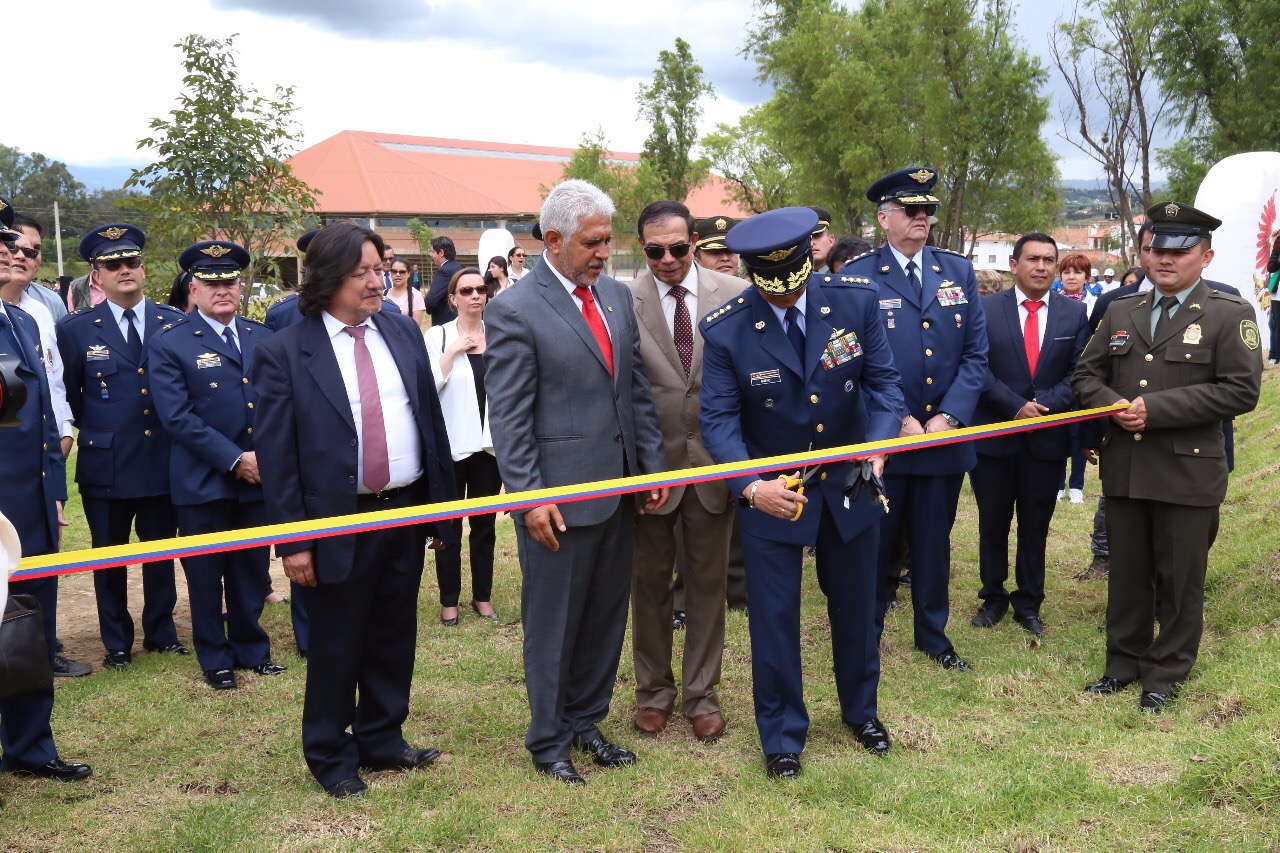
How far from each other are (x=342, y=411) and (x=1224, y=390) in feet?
11.8

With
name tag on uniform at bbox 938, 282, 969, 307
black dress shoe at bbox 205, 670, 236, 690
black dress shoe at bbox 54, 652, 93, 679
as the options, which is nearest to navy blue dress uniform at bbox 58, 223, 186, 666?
black dress shoe at bbox 54, 652, 93, 679

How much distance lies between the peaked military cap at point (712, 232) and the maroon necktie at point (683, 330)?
1.13 meters

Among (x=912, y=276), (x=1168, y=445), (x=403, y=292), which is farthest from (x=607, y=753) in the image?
(x=403, y=292)

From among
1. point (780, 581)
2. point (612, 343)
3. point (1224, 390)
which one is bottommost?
point (780, 581)

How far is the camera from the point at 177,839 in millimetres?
3564

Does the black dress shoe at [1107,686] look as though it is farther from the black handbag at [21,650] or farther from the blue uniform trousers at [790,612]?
the black handbag at [21,650]

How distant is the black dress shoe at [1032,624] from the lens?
579 cm

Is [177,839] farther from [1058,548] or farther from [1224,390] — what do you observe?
[1058,548]

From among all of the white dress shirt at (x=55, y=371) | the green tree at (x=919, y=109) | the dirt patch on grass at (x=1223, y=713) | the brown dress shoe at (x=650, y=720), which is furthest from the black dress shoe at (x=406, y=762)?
the green tree at (x=919, y=109)

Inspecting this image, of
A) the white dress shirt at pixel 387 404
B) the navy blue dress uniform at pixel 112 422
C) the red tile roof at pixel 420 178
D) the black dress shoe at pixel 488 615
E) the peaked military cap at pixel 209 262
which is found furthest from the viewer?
the red tile roof at pixel 420 178

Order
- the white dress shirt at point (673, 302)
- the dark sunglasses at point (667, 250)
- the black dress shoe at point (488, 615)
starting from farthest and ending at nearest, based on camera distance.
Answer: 1. the black dress shoe at point (488, 615)
2. the white dress shirt at point (673, 302)
3. the dark sunglasses at point (667, 250)

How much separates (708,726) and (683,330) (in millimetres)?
1754

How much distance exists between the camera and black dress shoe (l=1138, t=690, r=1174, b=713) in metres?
4.42

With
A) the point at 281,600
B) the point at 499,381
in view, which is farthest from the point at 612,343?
the point at 281,600
